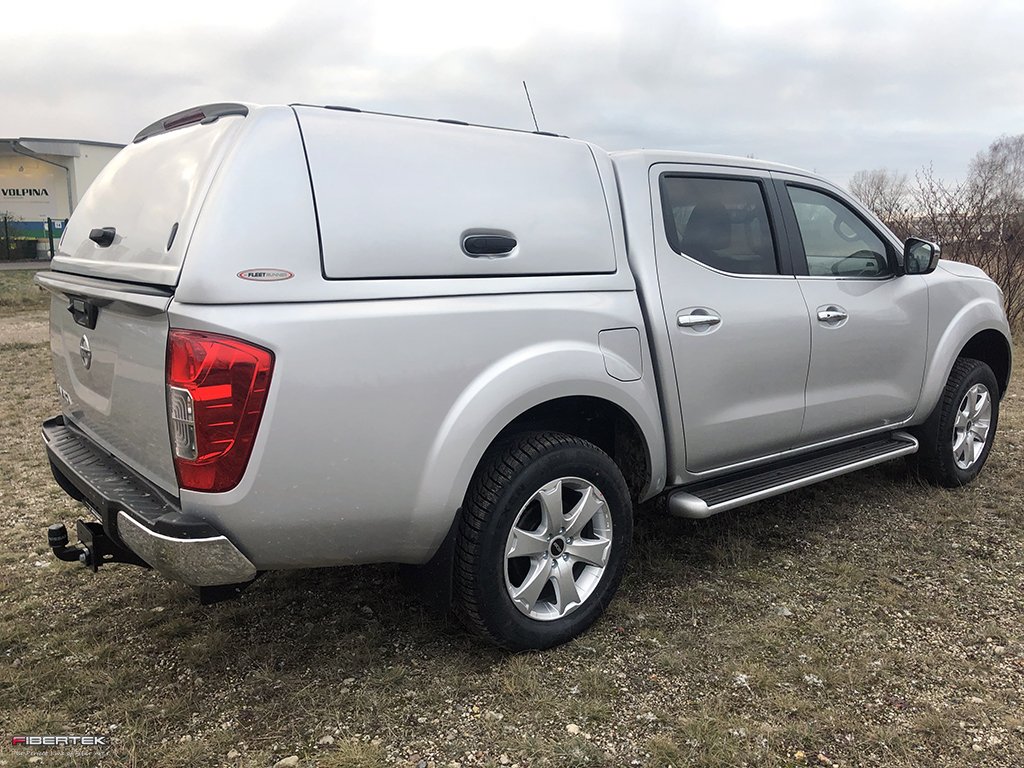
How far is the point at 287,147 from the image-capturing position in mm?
2404

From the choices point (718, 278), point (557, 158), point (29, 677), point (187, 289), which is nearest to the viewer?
point (187, 289)

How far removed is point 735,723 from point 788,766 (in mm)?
218

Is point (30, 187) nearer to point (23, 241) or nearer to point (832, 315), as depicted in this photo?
point (23, 241)

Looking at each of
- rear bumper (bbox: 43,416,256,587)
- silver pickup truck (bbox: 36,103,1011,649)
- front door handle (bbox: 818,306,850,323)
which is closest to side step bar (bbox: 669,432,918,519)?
silver pickup truck (bbox: 36,103,1011,649)

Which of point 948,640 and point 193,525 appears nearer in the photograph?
point 193,525

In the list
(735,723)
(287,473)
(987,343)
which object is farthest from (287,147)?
(987,343)

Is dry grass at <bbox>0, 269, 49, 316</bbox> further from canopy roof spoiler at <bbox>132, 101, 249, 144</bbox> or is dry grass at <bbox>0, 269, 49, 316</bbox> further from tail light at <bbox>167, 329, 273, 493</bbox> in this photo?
tail light at <bbox>167, 329, 273, 493</bbox>

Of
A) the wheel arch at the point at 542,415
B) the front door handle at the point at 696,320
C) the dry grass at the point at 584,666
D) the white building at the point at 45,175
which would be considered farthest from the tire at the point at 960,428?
the white building at the point at 45,175

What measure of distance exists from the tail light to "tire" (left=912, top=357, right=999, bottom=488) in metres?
3.92

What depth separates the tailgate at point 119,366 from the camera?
7.75 feet

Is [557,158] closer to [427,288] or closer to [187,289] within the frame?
[427,288]

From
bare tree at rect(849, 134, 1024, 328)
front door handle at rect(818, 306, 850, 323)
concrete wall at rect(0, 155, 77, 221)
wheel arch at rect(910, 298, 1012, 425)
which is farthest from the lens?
concrete wall at rect(0, 155, 77, 221)

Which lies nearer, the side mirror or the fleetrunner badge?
the fleetrunner badge

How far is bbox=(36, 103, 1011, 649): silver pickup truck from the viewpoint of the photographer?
90.7 inches
